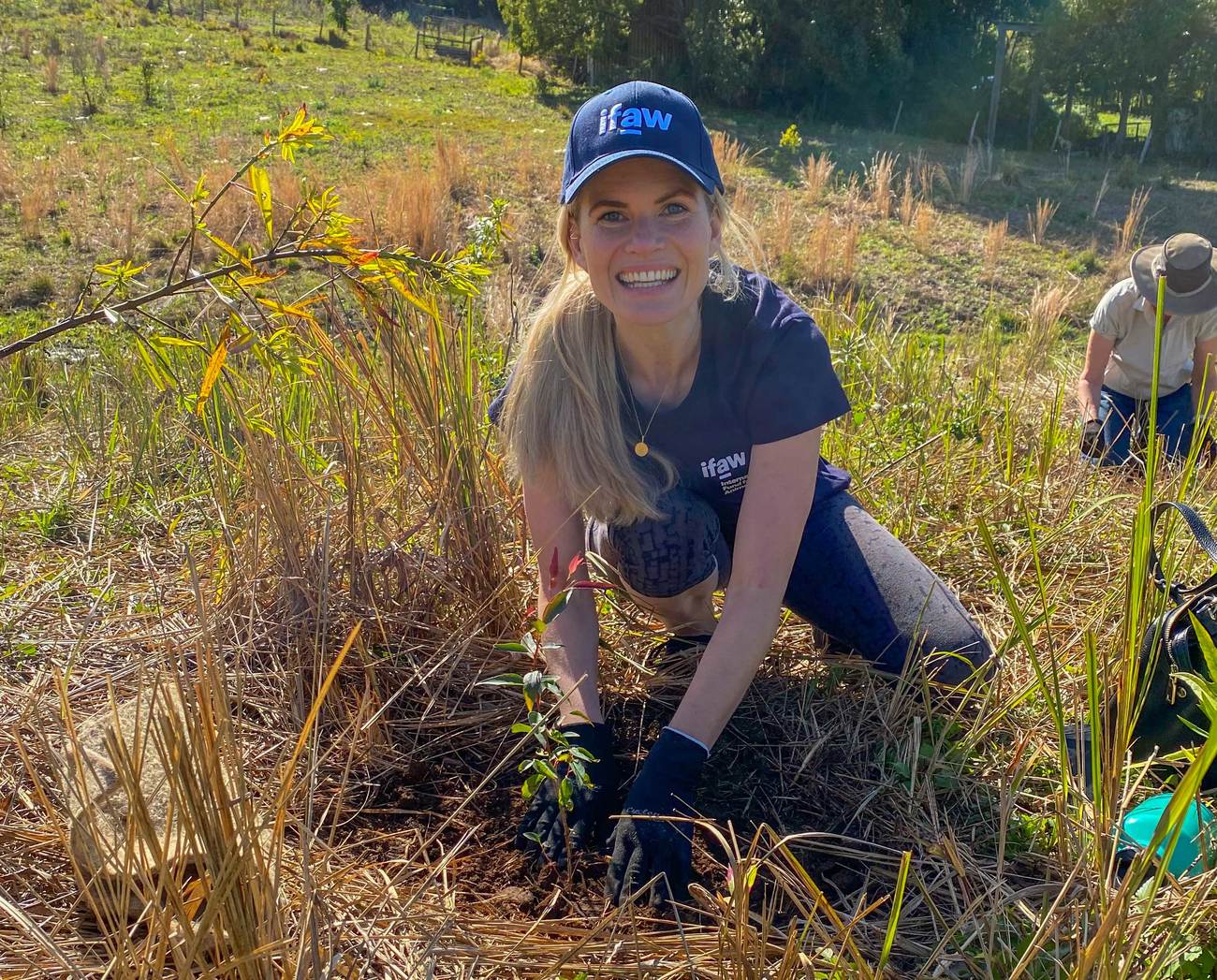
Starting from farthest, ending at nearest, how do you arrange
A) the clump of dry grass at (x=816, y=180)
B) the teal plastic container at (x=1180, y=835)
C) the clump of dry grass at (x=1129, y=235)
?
the clump of dry grass at (x=816, y=180) < the clump of dry grass at (x=1129, y=235) < the teal plastic container at (x=1180, y=835)

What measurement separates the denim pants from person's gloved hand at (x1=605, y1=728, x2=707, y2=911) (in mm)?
416

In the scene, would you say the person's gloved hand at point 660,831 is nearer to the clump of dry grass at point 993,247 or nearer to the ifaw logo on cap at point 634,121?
the ifaw logo on cap at point 634,121

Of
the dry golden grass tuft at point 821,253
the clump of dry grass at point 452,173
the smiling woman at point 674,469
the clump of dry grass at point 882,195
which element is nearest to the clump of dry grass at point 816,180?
the clump of dry grass at point 882,195

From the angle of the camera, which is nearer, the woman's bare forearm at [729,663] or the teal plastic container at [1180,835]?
the teal plastic container at [1180,835]

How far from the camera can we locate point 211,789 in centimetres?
105

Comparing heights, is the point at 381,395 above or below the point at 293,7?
below

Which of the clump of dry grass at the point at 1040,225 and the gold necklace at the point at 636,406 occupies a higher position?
the clump of dry grass at the point at 1040,225

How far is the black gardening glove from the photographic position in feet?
5.17

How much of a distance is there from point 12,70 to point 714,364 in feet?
55.4

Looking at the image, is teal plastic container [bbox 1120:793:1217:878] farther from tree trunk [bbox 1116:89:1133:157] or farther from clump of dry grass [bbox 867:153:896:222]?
tree trunk [bbox 1116:89:1133:157]

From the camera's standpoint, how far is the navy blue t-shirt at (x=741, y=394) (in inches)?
70.6

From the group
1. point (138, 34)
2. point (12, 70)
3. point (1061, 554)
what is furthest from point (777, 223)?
point (138, 34)

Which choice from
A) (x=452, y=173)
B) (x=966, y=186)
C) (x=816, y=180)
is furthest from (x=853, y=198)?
(x=452, y=173)

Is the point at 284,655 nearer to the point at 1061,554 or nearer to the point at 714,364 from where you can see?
the point at 714,364
